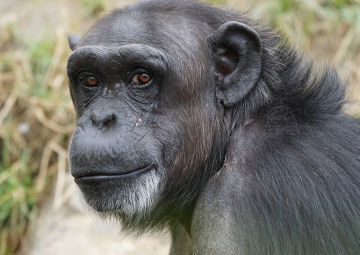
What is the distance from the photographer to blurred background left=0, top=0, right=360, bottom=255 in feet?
22.5

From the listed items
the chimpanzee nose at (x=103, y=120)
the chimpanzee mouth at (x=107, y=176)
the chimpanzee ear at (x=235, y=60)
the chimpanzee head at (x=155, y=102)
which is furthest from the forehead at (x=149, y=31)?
the chimpanzee mouth at (x=107, y=176)

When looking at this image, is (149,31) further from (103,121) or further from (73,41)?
(73,41)

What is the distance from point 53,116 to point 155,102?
477cm

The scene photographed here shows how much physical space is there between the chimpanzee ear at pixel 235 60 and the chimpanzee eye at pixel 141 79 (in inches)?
20.4

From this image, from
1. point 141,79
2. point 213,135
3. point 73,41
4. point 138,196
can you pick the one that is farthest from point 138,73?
point 73,41

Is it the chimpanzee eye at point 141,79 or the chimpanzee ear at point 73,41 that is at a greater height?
the chimpanzee eye at point 141,79

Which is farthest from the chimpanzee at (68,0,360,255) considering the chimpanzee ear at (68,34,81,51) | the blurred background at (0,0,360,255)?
the blurred background at (0,0,360,255)

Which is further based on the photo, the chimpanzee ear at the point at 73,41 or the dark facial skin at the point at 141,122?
the chimpanzee ear at the point at 73,41

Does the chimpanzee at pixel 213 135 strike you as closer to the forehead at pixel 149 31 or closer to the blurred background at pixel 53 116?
the forehead at pixel 149 31

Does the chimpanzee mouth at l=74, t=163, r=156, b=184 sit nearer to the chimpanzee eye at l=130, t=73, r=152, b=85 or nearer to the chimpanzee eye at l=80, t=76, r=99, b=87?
the chimpanzee eye at l=130, t=73, r=152, b=85

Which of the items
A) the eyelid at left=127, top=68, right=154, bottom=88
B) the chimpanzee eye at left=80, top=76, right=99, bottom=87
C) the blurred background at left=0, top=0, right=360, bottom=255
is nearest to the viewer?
the eyelid at left=127, top=68, right=154, bottom=88

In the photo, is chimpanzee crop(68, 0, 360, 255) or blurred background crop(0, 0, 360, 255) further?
blurred background crop(0, 0, 360, 255)

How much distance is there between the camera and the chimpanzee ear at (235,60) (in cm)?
384

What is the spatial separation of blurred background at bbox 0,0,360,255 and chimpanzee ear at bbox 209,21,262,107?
3159 millimetres
